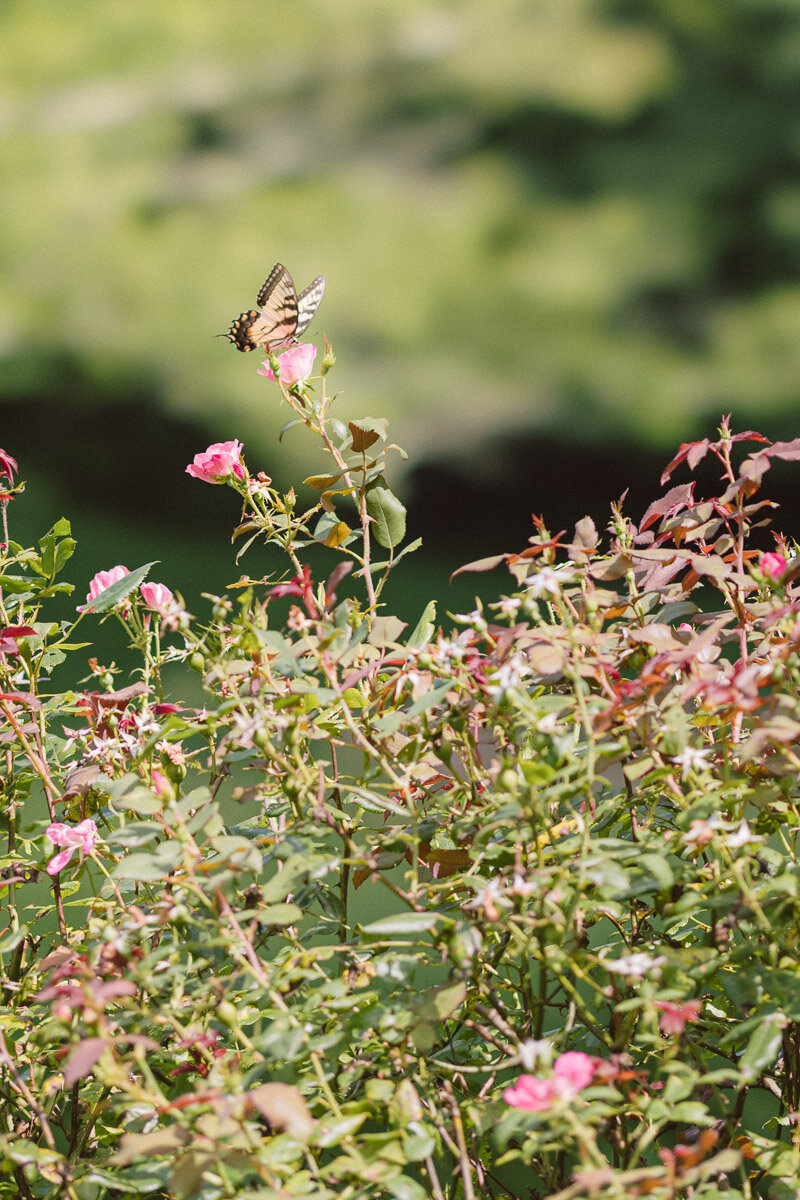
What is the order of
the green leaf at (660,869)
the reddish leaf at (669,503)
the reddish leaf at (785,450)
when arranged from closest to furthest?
the green leaf at (660,869) → the reddish leaf at (785,450) → the reddish leaf at (669,503)

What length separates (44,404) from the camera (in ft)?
9.44

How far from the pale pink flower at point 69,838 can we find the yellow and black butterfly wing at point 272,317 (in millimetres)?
903

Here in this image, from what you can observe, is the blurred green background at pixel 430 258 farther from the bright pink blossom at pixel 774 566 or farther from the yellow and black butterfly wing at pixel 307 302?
the bright pink blossom at pixel 774 566

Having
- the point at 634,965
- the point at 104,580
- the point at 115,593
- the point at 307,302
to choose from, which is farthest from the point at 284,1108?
the point at 307,302

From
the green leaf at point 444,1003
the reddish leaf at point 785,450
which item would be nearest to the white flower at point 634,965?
the green leaf at point 444,1003

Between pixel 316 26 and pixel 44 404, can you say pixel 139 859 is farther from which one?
pixel 316 26

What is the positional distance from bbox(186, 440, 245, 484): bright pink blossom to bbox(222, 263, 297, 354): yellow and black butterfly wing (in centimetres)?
53

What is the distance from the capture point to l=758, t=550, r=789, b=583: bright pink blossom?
35.3 inches

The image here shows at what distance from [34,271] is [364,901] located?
6.53ft

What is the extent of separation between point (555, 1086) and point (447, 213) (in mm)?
2515

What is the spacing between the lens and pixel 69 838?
3.47ft

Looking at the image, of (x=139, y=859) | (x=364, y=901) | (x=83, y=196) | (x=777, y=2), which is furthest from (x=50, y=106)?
(x=139, y=859)

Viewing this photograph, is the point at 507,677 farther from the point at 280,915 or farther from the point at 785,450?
the point at 785,450

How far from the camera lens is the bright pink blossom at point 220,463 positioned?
1.23 metres
